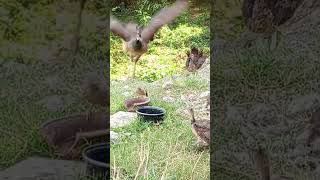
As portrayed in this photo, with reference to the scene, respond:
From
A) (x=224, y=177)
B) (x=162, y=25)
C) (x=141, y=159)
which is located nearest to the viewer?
(x=224, y=177)

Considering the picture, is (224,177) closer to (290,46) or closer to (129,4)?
(290,46)

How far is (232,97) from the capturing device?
66.5 inches

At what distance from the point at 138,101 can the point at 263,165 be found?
0.90 meters

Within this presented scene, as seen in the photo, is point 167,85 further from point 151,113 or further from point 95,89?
point 95,89

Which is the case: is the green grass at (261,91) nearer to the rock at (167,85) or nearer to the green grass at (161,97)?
the green grass at (161,97)

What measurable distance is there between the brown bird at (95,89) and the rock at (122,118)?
766 millimetres

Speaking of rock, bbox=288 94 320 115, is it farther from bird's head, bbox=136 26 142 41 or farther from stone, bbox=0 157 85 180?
bird's head, bbox=136 26 142 41

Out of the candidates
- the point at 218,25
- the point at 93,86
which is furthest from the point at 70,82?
the point at 218,25

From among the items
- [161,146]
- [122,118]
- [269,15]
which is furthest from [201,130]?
[269,15]

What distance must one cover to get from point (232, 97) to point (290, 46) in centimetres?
25

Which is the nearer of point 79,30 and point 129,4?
point 79,30

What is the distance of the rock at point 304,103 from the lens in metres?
1.64

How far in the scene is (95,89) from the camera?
164 centimetres

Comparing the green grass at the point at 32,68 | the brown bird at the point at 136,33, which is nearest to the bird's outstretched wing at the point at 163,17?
the brown bird at the point at 136,33
